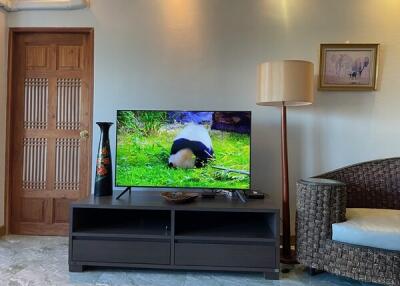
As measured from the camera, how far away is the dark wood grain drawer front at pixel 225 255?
2188mm

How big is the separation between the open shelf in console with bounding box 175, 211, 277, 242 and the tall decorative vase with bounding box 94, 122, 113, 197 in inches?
23.4

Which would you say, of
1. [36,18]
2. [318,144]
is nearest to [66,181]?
[36,18]

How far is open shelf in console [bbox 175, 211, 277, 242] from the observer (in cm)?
221

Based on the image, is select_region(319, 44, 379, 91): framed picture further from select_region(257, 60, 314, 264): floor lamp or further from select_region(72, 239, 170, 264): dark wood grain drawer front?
select_region(72, 239, 170, 264): dark wood grain drawer front

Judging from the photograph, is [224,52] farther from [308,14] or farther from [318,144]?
[318,144]

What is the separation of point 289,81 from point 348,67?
0.76 metres

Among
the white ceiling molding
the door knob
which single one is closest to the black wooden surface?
the door knob

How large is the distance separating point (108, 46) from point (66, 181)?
1.29m

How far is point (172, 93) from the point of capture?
114 inches

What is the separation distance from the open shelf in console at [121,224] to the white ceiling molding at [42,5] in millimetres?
1781

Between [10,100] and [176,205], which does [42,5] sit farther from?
[176,205]

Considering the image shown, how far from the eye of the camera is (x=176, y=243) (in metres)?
2.22

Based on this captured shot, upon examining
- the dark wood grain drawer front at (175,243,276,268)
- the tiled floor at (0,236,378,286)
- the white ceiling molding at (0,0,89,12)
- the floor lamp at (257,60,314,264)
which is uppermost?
the white ceiling molding at (0,0,89,12)

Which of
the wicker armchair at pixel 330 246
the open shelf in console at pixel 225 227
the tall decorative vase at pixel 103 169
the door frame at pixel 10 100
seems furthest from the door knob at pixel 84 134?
the wicker armchair at pixel 330 246
